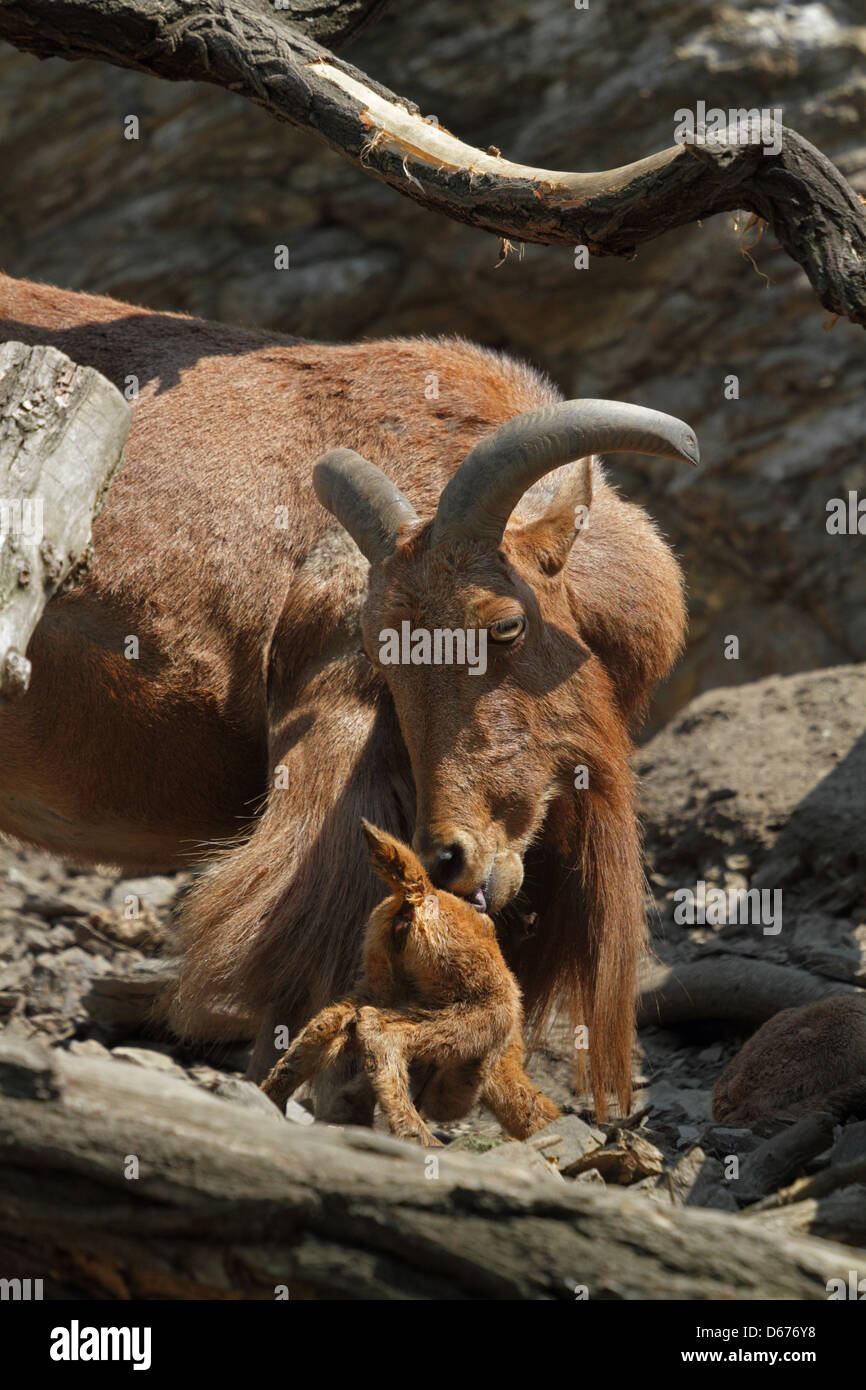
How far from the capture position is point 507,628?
537 cm

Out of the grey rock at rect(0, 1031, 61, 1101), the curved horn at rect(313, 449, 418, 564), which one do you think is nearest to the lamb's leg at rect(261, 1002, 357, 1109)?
the grey rock at rect(0, 1031, 61, 1101)

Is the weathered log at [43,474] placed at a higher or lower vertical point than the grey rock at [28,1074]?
higher

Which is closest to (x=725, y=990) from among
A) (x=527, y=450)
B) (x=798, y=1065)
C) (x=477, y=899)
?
(x=798, y=1065)

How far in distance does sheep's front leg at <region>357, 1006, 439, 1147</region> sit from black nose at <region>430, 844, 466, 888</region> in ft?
2.01

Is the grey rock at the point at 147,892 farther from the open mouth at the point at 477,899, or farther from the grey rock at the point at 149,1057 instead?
the open mouth at the point at 477,899

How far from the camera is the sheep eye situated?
5344mm

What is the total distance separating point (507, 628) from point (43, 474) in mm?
1884

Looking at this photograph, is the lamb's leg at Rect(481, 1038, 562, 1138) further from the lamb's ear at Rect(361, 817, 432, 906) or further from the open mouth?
the lamb's ear at Rect(361, 817, 432, 906)

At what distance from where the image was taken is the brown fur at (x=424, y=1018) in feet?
14.8

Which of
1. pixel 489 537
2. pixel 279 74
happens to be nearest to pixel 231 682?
pixel 489 537

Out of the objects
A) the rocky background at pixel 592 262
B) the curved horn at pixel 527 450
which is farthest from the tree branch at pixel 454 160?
the rocky background at pixel 592 262

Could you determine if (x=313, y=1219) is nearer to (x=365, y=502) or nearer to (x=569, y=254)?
(x=365, y=502)

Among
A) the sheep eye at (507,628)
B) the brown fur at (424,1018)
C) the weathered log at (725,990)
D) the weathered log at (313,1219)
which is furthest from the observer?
the weathered log at (725,990)
